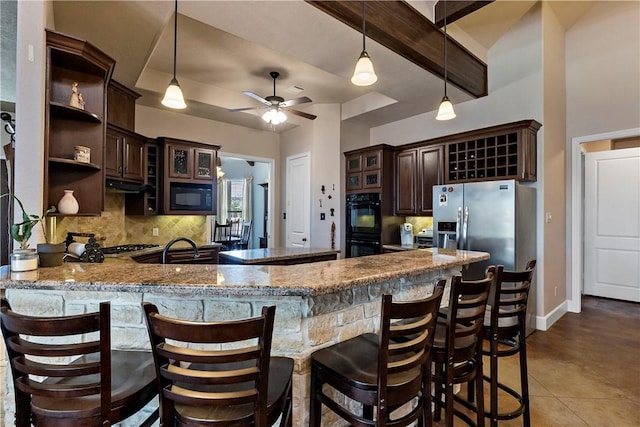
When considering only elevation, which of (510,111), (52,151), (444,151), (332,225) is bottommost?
(332,225)

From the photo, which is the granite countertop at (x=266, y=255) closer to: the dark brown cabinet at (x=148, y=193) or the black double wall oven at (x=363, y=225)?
the black double wall oven at (x=363, y=225)

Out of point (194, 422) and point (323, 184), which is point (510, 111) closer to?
point (323, 184)

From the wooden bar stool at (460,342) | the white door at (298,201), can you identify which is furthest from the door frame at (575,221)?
the white door at (298,201)

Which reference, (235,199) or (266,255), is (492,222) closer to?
(266,255)

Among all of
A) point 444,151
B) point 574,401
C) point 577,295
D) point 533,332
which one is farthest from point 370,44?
point 577,295

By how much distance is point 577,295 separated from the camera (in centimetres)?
441

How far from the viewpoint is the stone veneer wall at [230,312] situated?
1.39m

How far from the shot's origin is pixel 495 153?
3861 millimetres

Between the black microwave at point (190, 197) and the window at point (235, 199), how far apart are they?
180 inches

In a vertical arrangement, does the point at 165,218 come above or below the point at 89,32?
below

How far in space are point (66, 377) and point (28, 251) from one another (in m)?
0.82

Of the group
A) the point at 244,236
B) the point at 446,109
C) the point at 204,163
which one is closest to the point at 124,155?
the point at 204,163

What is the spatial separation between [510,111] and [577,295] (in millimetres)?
2653

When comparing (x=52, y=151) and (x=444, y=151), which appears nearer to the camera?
(x=52, y=151)
